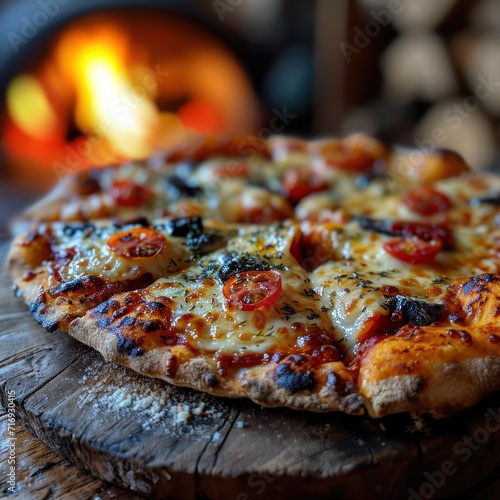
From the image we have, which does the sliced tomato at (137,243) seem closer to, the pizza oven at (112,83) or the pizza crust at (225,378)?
the pizza crust at (225,378)

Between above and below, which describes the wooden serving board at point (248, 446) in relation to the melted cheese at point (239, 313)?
below

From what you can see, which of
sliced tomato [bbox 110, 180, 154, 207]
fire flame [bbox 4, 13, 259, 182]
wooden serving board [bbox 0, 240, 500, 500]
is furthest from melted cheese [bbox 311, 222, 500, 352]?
fire flame [bbox 4, 13, 259, 182]

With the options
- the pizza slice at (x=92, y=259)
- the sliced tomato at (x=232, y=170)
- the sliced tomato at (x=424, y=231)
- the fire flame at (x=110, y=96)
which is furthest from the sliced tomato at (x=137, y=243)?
the fire flame at (x=110, y=96)

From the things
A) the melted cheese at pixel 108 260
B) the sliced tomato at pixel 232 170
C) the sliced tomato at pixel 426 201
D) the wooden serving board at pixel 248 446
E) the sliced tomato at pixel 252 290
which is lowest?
the wooden serving board at pixel 248 446

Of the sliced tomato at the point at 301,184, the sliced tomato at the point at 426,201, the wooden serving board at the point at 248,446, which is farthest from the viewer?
the sliced tomato at the point at 301,184

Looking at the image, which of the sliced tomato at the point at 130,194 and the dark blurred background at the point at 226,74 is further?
the dark blurred background at the point at 226,74

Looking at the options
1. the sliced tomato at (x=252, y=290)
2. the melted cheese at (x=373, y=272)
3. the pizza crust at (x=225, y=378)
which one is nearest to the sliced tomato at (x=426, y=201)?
the melted cheese at (x=373, y=272)

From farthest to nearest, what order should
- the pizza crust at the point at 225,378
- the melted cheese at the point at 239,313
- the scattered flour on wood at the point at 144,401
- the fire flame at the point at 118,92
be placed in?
the fire flame at the point at 118,92 < the melted cheese at the point at 239,313 < the scattered flour on wood at the point at 144,401 < the pizza crust at the point at 225,378
